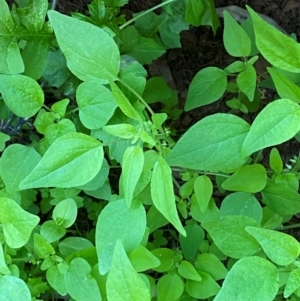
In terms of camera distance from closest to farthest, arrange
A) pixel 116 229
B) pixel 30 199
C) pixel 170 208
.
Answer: pixel 170 208 < pixel 116 229 < pixel 30 199

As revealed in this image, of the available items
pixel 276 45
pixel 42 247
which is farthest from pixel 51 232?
pixel 276 45

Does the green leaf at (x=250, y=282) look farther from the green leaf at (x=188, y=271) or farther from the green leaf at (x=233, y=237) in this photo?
the green leaf at (x=188, y=271)

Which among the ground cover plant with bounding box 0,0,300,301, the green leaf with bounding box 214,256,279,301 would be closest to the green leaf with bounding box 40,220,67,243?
the ground cover plant with bounding box 0,0,300,301

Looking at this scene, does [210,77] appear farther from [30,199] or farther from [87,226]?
[87,226]

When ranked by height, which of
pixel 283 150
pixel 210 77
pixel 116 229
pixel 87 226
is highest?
pixel 210 77

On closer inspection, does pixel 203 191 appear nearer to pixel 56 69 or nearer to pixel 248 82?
pixel 248 82

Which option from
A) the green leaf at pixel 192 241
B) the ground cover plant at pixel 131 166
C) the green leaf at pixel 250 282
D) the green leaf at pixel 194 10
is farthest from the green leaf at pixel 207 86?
the green leaf at pixel 250 282

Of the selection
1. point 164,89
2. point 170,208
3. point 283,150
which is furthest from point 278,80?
point 283,150
